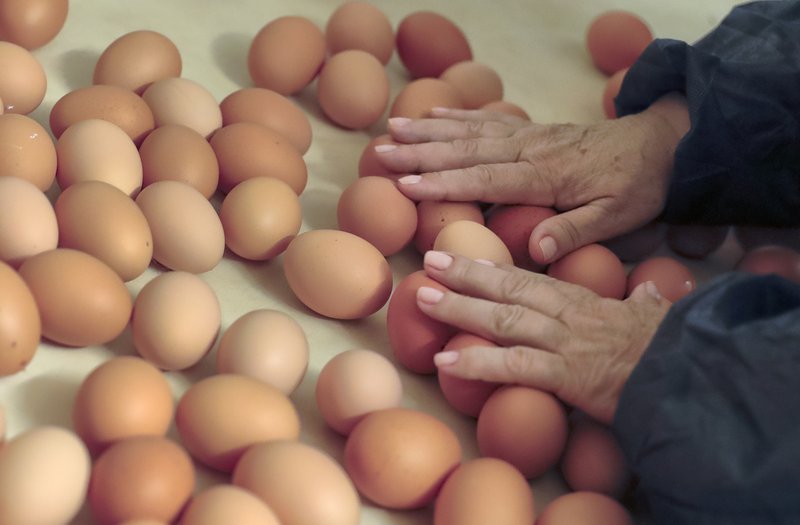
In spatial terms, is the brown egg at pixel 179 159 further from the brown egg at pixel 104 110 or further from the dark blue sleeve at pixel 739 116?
the dark blue sleeve at pixel 739 116

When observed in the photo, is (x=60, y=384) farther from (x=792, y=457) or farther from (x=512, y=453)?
(x=792, y=457)

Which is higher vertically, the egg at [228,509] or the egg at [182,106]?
the egg at [182,106]

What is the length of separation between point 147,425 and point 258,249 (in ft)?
1.09

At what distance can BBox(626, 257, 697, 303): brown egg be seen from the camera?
4.05 ft

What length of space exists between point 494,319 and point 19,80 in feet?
2.22

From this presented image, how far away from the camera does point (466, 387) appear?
1064 mm

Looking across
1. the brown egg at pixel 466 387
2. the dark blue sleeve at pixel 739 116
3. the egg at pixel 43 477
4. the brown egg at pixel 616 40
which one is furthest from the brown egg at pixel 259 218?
the brown egg at pixel 616 40

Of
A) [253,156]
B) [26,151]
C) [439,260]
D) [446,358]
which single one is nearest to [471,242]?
[439,260]

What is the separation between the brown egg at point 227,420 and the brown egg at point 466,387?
20cm

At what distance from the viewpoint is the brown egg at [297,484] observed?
873 millimetres

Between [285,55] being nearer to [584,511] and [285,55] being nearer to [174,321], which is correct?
[174,321]

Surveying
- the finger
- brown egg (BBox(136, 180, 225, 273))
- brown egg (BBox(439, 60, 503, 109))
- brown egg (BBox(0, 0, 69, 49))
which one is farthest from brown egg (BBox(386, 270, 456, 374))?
brown egg (BBox(0, 0, 69, 49))

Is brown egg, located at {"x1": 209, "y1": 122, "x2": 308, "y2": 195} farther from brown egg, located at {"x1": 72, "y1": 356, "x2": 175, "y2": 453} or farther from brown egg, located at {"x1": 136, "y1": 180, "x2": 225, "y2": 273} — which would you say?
brown egg, located at {"x1": 72, "y1": 356, "x2": 175, "y2": 453}

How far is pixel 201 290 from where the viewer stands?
1056mm
